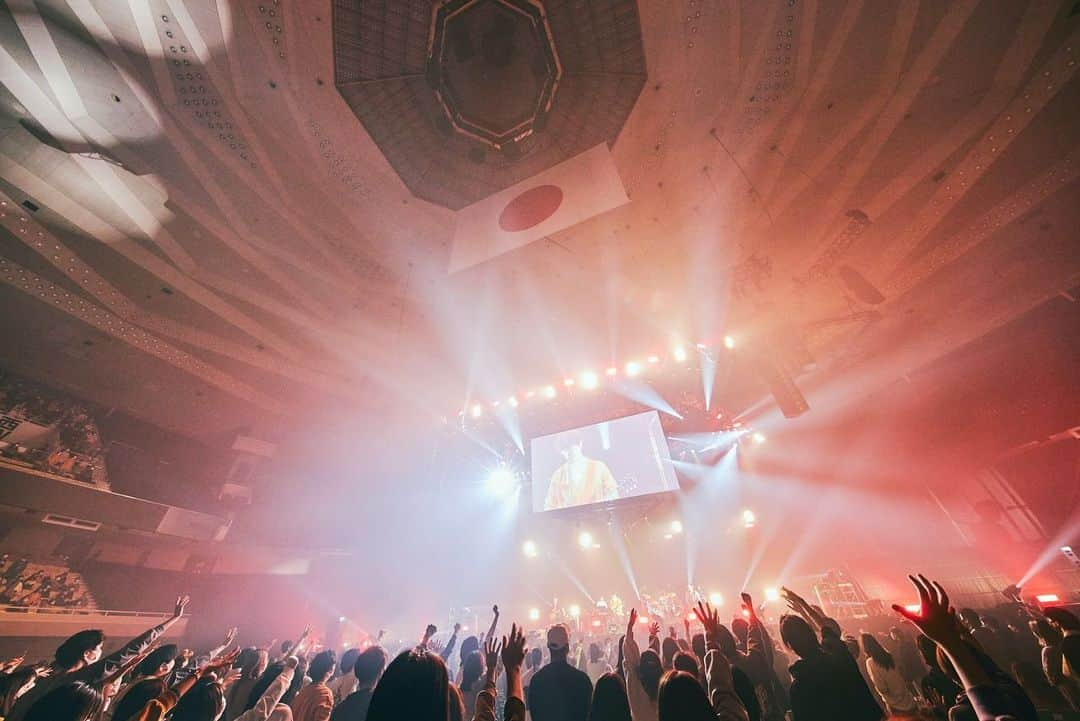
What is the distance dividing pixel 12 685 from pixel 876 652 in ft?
25.3

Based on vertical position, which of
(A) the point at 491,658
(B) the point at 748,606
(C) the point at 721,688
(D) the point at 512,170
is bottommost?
(C) the point at 721,688

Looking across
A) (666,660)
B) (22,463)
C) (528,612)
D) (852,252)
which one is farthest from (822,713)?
(528,612)

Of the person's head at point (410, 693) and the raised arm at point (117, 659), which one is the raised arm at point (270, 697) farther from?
the person's head at point (410, 693)

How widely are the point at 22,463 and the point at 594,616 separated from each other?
654 inches

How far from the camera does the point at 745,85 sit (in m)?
4.40

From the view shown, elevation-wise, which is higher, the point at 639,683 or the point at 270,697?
the point at 270,697

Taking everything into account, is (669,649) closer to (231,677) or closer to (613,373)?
(231,677)

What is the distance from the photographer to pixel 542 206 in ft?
15.8

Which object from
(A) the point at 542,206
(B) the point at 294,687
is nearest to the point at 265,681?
(B) the point at 294,687

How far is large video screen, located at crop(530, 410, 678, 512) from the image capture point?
10.2 meters

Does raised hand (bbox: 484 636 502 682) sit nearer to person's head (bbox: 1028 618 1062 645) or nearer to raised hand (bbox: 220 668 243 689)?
raised hand (bbox: 220 668 243 689)

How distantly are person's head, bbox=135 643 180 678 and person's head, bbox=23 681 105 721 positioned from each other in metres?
1.31

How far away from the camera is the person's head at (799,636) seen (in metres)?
2.46

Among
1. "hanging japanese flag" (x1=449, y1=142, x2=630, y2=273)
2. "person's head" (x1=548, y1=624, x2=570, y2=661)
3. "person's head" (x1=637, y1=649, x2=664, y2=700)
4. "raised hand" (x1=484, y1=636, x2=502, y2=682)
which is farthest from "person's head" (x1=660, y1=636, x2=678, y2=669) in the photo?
"hanging japanese flag" (x1=449, y1=142, x2=630, y2=273)
